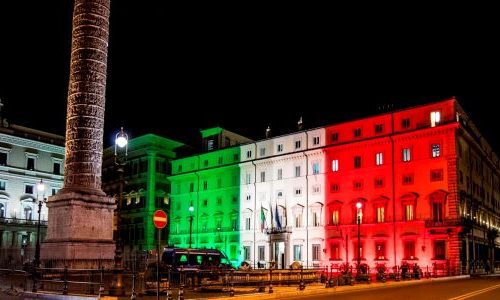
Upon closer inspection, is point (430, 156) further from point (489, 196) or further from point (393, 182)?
point (489, 196)

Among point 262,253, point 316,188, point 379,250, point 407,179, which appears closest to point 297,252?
point 262,253

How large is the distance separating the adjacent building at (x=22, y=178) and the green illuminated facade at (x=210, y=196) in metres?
15.8

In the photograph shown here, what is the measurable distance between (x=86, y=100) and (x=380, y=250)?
102ft

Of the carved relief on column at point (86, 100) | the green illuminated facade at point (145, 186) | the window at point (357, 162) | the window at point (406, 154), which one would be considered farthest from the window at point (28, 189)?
the window at point (406, 154)

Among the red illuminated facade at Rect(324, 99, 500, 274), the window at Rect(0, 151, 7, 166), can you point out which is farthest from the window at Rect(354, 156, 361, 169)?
the window at Rect(0, 151, 7, 166)

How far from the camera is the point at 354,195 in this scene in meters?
53.2

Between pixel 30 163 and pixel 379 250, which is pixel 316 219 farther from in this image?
pixel 30 163

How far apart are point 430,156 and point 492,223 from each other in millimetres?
23076

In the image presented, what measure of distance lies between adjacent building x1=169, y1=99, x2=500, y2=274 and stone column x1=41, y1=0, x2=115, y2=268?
17.1m

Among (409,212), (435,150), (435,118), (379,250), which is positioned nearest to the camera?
(435,150)

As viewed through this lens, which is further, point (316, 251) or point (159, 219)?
point (316, 251)

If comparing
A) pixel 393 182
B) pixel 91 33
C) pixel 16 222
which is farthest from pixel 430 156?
pixel 16 222

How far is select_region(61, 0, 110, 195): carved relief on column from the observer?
1195 inches

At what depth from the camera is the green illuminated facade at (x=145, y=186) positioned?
69.3 meters
